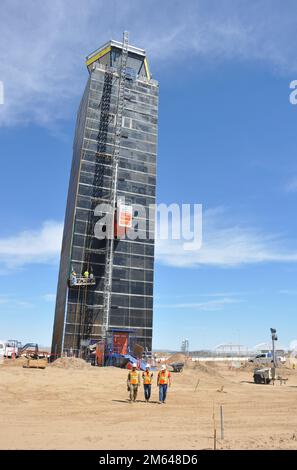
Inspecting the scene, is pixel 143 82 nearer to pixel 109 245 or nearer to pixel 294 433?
pixel 109 245

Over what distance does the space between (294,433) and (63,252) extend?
45780 mm

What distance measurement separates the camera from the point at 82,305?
46.6 metres

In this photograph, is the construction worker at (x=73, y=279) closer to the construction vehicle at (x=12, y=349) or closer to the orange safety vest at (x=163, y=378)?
the construction vehicle at (x=12, y=349)

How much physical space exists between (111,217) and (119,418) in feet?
122

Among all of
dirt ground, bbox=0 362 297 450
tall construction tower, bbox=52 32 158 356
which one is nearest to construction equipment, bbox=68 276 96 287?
tall construction tower, bbox=52 32 158 356

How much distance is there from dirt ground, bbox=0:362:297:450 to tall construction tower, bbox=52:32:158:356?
20802mm

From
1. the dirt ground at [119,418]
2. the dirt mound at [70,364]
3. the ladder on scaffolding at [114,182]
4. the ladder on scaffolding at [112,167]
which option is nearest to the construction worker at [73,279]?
the ladder on scaffolding at [112,167]

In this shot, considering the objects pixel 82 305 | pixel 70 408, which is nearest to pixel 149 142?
pixel 82 305

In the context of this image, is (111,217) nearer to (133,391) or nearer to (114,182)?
(114,182)

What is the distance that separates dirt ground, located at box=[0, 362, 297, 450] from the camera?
10398 millimetres

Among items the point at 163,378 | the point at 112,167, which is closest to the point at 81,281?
the point at 112,167

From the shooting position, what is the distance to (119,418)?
14375 mm

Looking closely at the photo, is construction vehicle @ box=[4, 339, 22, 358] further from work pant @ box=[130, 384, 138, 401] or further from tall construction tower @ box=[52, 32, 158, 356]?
work pant @ box=[130, 384, 138, 401]
